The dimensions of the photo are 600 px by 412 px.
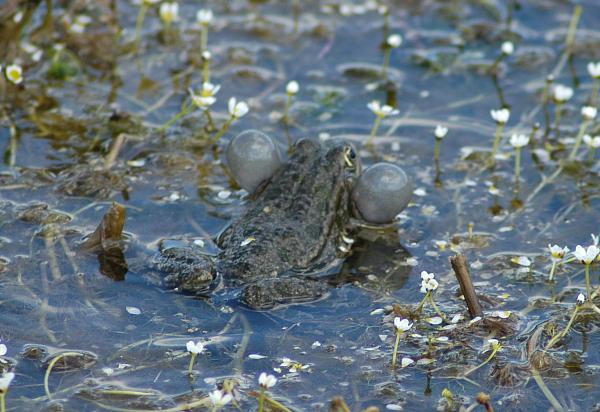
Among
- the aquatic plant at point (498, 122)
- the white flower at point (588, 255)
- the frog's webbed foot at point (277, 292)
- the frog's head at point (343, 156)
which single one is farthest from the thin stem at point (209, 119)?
the white flower at point (588, 255)

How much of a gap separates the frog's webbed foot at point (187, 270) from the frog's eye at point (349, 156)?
1195mm

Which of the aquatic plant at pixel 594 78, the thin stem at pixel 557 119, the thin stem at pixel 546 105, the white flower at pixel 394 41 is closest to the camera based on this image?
the aquatic plant at pixel 594 78

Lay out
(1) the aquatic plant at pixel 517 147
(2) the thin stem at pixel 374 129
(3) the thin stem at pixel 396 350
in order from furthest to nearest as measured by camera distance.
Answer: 1. (2) the thin stem at pixel 374 129
2. (1) the aquatic plant at pixel 517 147
3. (3) the thin stem at pixel 396 350

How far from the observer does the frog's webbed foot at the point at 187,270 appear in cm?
517

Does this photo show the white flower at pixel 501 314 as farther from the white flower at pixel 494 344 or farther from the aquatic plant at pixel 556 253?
the aquatic plant at pixel 556 253

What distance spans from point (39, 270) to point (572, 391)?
307cm

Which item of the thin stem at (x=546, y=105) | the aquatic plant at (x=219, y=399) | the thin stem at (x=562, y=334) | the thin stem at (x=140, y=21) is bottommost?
the aquatic plant at (x=219, y=399)

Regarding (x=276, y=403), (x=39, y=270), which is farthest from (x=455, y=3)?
(x=276, y=403)

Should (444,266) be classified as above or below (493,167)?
below

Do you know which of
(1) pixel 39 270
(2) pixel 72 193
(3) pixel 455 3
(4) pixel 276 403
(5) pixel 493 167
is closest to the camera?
(4) pixel 276 403

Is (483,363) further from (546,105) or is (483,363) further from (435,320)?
(546,105)

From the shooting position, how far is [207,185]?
21.1 ft

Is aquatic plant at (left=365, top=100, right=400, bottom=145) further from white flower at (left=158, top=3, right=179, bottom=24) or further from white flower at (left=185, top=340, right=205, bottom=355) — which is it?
white flower at (left=185, top=340, right=205, bottom=355)

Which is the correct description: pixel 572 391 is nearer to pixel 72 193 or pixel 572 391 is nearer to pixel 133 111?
pixel 72 193
